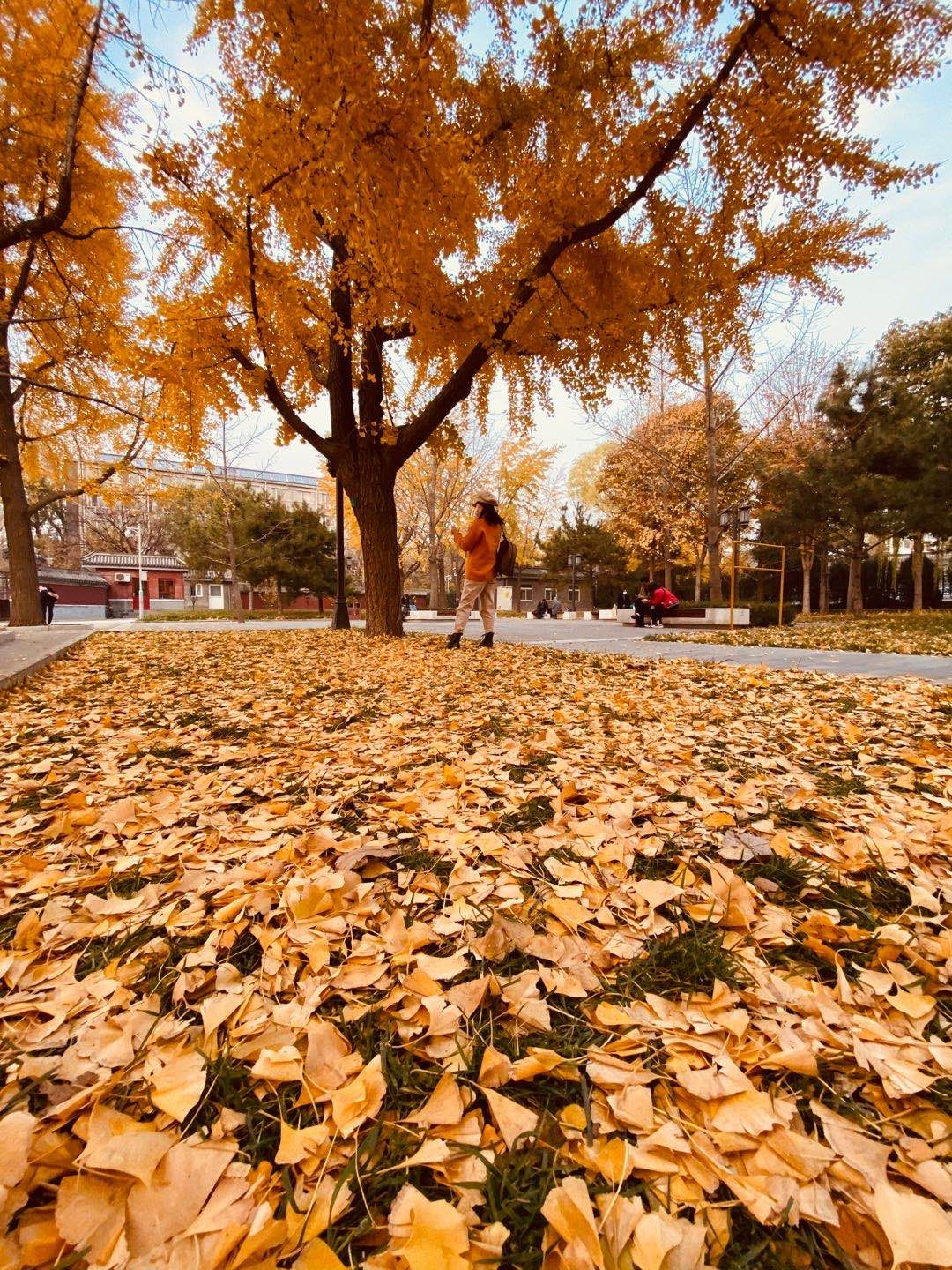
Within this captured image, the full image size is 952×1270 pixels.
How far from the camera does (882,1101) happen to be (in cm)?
A: 84

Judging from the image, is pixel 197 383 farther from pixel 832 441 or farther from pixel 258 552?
pixel 832 441

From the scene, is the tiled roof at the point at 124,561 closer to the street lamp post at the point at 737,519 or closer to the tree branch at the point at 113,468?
the tree branch at the point at 113,468

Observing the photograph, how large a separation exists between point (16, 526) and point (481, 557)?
8.36 metres

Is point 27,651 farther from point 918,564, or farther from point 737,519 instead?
point 737,519

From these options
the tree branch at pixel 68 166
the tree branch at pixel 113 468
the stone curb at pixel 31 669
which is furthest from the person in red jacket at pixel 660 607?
the tree branch at pixel 68 166

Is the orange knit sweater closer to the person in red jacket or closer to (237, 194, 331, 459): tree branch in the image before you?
(237, 194, 331, 459): tree branch

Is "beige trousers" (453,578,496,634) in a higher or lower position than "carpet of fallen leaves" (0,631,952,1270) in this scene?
higher

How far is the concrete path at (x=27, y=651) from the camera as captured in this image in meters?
4.35

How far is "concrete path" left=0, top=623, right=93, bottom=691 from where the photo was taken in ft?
14.3

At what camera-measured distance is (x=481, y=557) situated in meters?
6.62

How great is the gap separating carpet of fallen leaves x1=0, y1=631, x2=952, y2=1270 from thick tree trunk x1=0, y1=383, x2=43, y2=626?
31.5 ft

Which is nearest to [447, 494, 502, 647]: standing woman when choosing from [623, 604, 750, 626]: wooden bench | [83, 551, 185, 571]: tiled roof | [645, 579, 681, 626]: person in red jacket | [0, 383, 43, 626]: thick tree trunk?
[0, 383, 43, 626]: thick tree trunk

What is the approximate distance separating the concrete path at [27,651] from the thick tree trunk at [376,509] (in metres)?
3.49

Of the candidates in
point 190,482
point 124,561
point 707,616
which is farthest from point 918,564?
point 124,561
